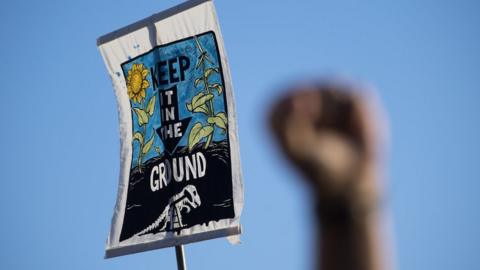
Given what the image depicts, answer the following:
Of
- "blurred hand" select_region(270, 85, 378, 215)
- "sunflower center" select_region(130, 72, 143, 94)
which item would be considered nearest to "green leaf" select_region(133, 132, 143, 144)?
"sunflower center" select_region(130, 72, 143, 94)

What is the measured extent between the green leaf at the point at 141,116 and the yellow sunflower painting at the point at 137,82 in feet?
0.33

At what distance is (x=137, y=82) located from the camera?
8844 millimetres

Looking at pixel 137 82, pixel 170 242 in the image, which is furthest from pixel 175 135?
pixel 170 242

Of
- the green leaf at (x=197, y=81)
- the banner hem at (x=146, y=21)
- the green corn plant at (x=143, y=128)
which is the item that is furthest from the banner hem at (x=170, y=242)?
the banner hem at (x=146, y=21)

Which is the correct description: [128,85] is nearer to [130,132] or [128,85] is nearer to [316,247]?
[130,132]

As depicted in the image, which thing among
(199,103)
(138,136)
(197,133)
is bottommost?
(197,133)

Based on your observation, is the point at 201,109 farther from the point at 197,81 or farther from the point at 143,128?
the point at 143,128

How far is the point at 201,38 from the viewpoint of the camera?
8.20m

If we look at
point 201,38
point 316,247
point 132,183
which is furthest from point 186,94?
point 316,247

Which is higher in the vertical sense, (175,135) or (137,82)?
(137,82)

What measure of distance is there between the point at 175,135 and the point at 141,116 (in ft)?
2.05

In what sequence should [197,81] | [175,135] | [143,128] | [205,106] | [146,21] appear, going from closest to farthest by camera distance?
1. [205,106]
2. [197,81]
3. [175,135]
4. [143,128]
5. [146,21]

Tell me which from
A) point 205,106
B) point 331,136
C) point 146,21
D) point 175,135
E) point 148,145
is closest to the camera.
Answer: point 331,136

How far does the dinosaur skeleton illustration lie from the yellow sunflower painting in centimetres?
125
